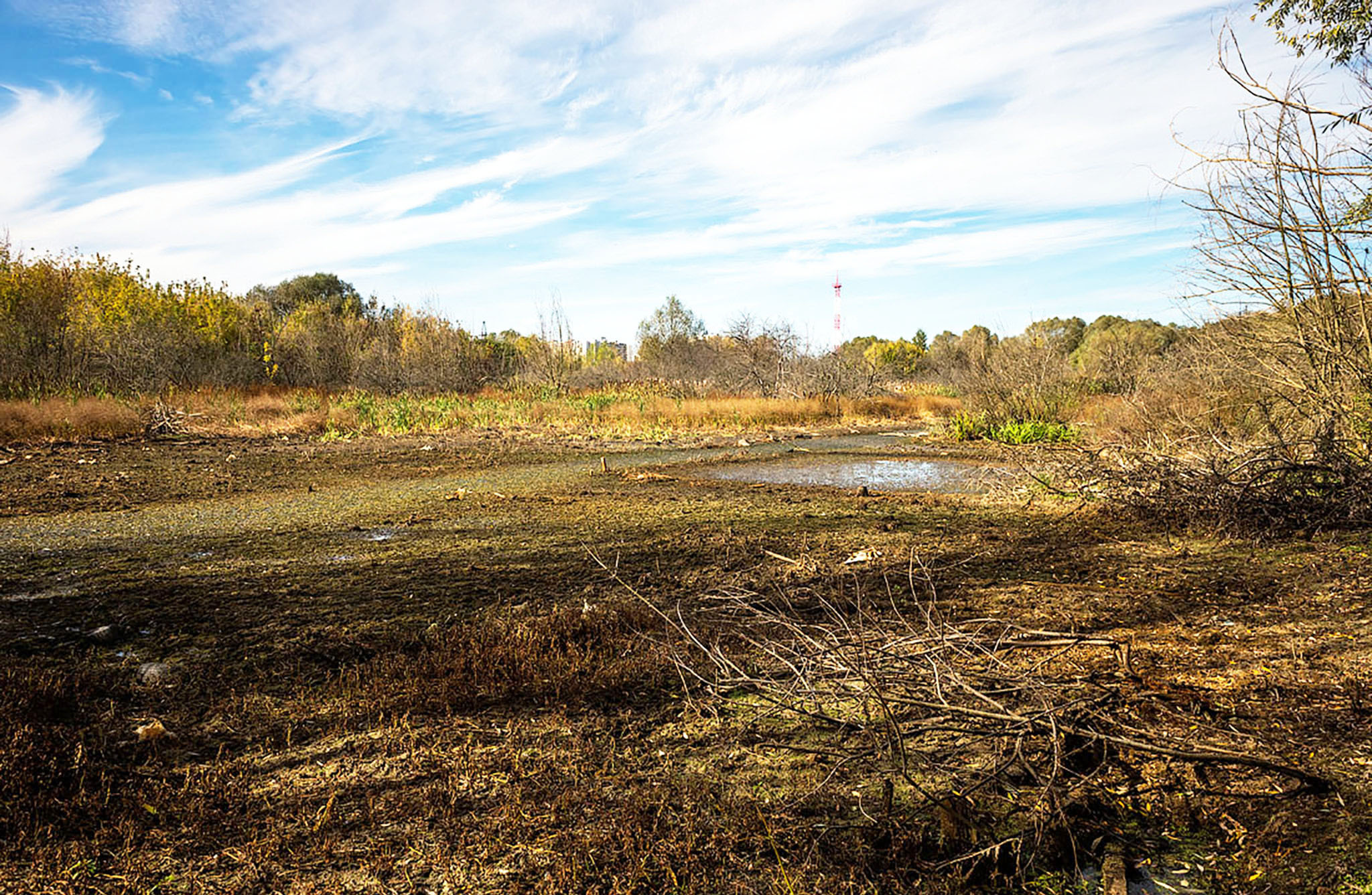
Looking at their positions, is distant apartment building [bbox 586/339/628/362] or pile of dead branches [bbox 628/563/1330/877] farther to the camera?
distant apartment building [bbox 586/339/628/362]

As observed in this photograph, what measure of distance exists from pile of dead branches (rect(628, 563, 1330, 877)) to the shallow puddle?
6.86 meters

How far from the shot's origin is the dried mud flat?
2.24m

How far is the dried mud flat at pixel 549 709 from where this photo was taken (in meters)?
2.24

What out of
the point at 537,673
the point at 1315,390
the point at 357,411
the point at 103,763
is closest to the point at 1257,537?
the point at 1315,390

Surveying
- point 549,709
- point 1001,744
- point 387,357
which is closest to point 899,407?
point 387,357

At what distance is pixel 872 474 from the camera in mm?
11703

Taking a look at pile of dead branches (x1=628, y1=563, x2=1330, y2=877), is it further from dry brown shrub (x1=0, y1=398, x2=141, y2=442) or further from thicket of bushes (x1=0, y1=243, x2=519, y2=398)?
thicket of bushes (x1=0, y1=243, x2=519, y2=398)

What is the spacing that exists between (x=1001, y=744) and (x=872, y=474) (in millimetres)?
9395

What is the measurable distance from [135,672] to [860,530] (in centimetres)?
515

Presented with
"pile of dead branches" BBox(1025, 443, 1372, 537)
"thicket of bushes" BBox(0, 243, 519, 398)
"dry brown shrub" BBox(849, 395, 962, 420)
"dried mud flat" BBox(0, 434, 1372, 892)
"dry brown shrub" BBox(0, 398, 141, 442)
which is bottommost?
"dried mud flat" BBox(0, 434, 1372, 892)

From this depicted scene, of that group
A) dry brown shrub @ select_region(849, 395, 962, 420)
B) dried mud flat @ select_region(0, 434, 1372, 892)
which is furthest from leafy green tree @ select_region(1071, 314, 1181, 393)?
dried mud flat @ select_region(0, 434, 1372, 892)

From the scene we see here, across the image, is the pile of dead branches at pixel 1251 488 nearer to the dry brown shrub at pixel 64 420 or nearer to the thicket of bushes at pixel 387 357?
the thicket of bushes at pixel 387 357

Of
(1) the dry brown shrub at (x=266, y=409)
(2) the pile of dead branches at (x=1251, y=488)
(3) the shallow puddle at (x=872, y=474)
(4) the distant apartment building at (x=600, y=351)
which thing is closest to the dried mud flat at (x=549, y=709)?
(2) the pile of dead branches at (x=1251, y=488)

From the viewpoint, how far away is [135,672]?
3.59 m
